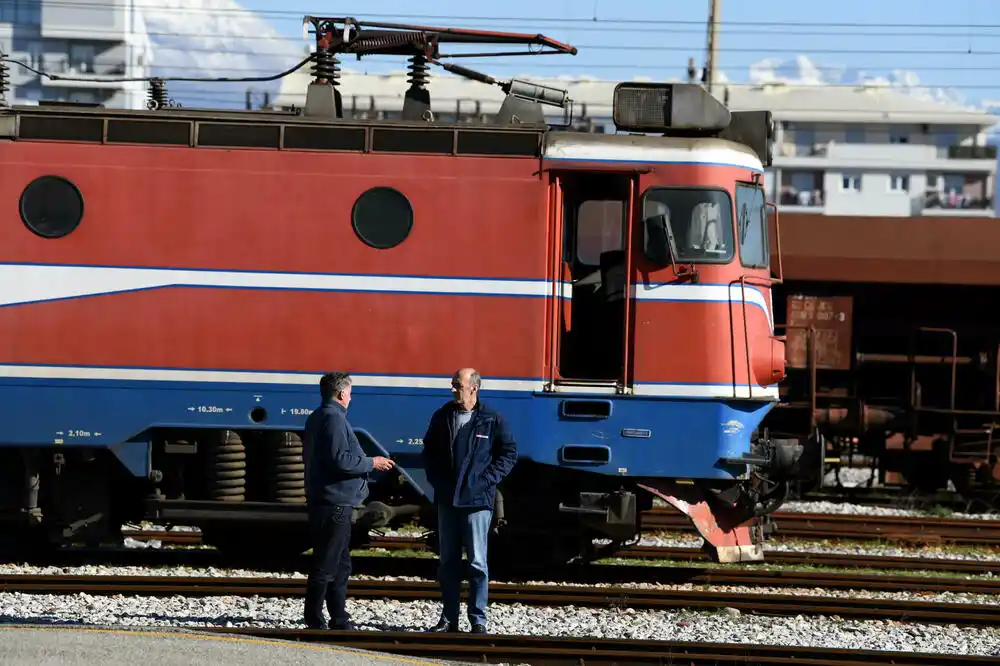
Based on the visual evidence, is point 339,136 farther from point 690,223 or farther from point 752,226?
point 752,226

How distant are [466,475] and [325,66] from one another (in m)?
4.91

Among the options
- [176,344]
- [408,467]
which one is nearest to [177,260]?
[176,344]

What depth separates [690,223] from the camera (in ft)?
38.5

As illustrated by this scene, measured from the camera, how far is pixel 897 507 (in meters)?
19.0

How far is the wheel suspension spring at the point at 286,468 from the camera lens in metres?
11.8

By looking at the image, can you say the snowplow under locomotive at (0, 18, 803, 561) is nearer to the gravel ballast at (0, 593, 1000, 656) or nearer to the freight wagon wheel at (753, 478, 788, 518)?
the freight wagon wheel at (753, 478, 788, 518)

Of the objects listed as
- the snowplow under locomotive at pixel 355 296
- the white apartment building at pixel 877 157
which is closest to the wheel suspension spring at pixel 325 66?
the snowplow under locomotive at pixel 355 296

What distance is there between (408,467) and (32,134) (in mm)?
4412

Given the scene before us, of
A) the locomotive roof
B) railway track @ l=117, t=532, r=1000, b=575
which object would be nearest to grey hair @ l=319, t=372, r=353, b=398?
the locomotive roof

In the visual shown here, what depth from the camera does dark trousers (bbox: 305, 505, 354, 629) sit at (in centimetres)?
939

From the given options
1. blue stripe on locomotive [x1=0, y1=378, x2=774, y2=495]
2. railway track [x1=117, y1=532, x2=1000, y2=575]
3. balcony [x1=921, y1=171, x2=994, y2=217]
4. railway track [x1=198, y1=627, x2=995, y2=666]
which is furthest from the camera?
balcony [x1=921, y1=171, x2=994, y2=217]

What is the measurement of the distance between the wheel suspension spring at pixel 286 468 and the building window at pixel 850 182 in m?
69.3

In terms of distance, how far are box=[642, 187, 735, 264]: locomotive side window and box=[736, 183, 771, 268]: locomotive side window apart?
0.68 ft

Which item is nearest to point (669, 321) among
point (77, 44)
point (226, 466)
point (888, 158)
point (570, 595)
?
point (570, 595)
